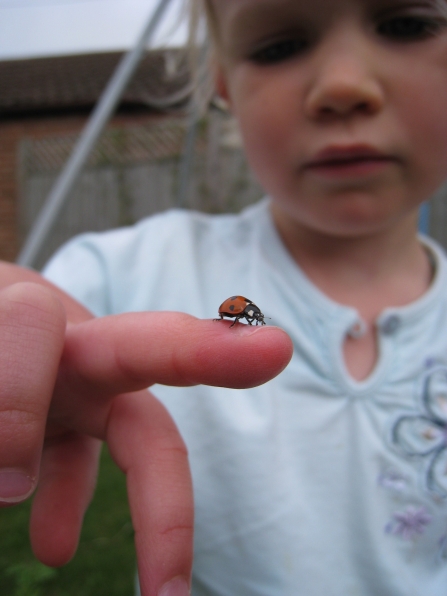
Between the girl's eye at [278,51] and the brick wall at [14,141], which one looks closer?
the girl's eye at [278,51]

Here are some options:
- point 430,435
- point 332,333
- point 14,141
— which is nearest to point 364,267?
point 332,333

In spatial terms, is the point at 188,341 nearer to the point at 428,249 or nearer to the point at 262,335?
the point at 262,335

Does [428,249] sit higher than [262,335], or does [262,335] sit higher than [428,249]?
[428,249]

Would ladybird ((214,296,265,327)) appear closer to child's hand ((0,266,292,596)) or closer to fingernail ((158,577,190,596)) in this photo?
child's hand ((0,266,292,596))

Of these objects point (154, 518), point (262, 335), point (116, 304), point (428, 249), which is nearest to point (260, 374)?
point (262, 335)

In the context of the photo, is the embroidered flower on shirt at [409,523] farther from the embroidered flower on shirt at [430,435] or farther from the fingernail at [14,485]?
the fingernail at [14,485]

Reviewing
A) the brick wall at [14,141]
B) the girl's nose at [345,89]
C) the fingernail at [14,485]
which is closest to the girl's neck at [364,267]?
the girl's nose at [345,89]

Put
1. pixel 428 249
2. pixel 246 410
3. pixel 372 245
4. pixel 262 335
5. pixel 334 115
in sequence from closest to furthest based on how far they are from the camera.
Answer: pixel 262 335, pixel 334 115, pixel 246 410, pixel 372 245, pixel 428 249
